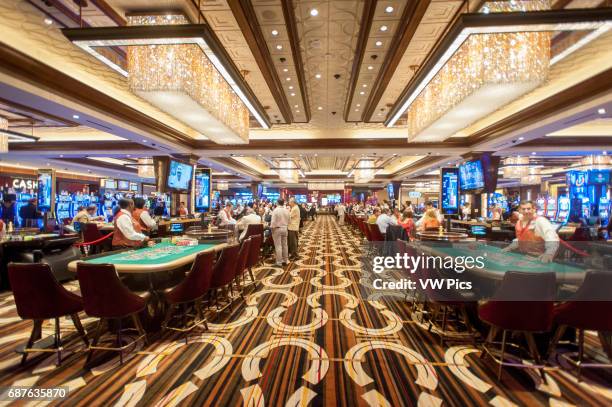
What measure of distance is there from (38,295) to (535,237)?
5.38 metres

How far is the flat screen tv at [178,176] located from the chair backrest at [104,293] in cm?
474

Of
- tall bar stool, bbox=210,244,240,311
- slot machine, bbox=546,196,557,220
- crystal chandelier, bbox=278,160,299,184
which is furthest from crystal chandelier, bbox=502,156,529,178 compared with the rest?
tall bar stool, bbox=210,244,240,311

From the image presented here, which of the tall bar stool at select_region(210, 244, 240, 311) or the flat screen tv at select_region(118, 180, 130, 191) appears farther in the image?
the flat screen tv at select_region(118, 180, 130, 191)

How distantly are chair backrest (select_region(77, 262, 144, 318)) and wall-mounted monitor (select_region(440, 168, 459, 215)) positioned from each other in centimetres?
883

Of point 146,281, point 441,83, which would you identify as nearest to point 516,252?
point 441,83

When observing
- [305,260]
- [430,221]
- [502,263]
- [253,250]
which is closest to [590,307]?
[502,263]

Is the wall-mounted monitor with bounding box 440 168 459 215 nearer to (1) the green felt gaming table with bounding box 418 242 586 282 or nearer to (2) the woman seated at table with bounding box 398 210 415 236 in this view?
(2) the woman seated at table with bounding box 398 210 415 236

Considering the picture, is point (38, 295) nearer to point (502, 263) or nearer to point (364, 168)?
point (502, 263)

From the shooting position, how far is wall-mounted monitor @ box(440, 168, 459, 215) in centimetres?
896

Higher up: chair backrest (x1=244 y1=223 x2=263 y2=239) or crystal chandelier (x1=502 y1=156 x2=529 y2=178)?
crystal chandelier (x1=502 y1=156 x2=529 y2=178)

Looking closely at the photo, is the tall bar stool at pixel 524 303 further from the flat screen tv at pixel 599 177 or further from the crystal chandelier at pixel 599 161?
the crystal chandelier at pixel 599 161

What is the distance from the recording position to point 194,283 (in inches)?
113

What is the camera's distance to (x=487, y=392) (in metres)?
2.18

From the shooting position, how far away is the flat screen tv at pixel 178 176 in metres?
6.79
